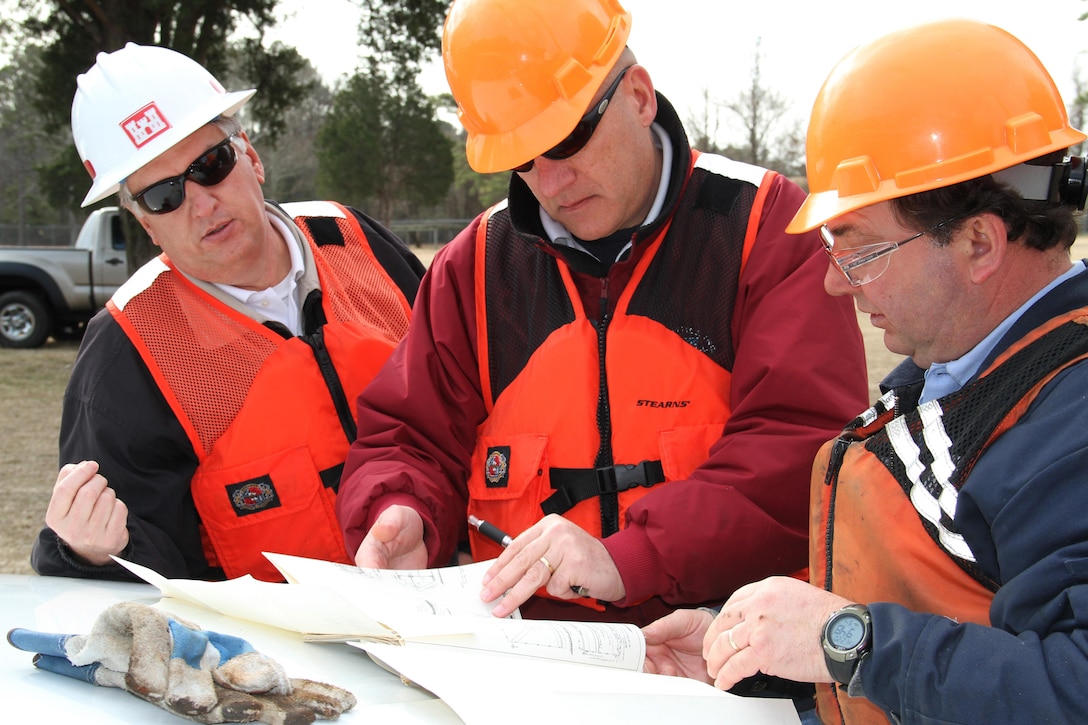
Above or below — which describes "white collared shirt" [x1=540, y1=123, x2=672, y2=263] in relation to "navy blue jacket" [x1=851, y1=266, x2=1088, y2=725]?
above

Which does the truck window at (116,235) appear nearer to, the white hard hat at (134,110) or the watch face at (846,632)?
the white hard hat at (134,110)

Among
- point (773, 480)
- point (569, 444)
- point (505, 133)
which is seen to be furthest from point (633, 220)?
point (773, 480)

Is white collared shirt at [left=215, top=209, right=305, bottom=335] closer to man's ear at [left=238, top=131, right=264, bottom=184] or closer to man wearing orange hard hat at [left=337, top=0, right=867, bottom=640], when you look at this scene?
man's ear at [left=238, top=131, right=264, bottom=184]

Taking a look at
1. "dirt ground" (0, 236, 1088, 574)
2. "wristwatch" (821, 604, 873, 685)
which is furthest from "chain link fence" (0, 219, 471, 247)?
"wristwatch" (821, 604, 873, 685)

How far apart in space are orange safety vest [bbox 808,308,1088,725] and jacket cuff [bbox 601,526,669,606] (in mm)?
407

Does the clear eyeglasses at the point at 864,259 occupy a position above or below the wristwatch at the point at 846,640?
above

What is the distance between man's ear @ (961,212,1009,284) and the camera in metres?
1.77

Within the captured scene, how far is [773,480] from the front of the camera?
234 cm

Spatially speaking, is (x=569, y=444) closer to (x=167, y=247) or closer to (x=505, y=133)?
(x=505, y=133)

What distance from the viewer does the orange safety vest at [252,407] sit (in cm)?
299

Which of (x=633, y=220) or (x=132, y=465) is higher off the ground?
(x=633, y=220)

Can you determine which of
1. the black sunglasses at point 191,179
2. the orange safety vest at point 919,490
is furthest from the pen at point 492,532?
the black sunglasses at point 191,179

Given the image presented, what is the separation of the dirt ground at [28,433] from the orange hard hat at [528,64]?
16.7 ft

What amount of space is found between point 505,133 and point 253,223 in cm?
110
